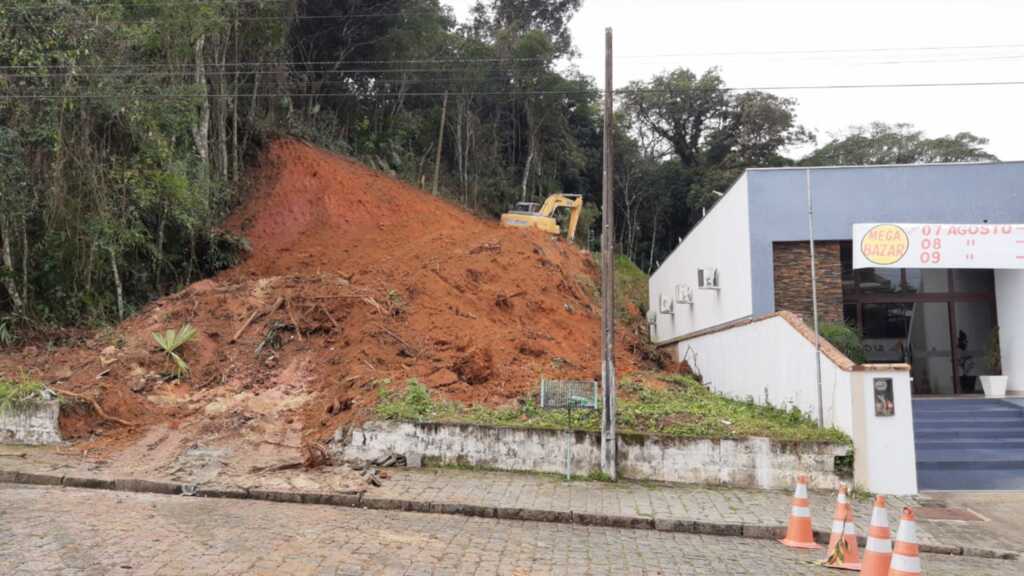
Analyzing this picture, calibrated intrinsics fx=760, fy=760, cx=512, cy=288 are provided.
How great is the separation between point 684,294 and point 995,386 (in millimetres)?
8838

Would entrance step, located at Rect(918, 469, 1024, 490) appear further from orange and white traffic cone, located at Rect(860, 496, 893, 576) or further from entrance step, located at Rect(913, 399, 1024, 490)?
orange and white traffic cone, located at Rect(860, 496, 893, 576)

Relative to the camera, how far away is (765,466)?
10516 millimetres

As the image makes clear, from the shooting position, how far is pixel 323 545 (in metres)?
7.27

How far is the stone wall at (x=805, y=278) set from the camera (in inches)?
599

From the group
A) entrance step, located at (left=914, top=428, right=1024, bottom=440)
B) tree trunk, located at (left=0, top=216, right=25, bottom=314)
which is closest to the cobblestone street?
entrance step, located at (left=914, top=428, right=1024, bottom=440)

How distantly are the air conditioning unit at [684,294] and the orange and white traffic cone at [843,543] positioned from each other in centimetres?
1432

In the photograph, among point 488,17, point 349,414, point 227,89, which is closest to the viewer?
point 349,414

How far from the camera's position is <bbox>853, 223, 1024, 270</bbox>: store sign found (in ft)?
44.8

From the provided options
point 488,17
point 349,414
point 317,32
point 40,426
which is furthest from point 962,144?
point 40,426

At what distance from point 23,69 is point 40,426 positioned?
6.94 m

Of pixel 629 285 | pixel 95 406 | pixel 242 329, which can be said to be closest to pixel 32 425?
pixel 95 406

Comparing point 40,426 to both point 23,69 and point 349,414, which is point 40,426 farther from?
point 23,69

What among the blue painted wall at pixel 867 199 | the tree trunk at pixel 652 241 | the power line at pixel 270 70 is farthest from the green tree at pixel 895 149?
the blue painted wall at pixel 867 199

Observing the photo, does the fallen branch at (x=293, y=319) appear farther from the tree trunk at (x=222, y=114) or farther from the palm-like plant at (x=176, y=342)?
the tree trunk at (x=222, y=114)
